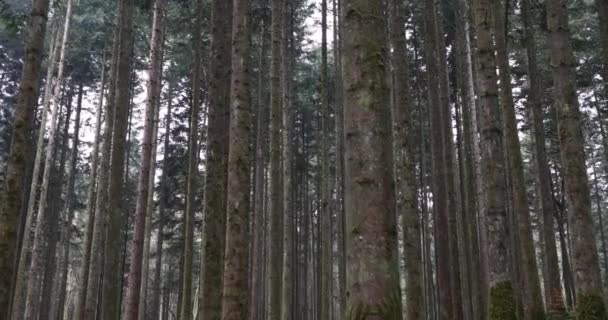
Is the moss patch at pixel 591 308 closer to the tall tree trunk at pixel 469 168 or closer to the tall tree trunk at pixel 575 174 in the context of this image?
the tall tree trunk at pixel 575 174

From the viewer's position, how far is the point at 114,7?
75.4ft

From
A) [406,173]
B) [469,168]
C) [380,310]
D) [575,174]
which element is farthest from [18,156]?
[469,168]

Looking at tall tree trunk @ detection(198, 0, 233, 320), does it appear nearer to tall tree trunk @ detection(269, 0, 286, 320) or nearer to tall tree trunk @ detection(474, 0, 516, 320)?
tall tree trunk @ detection(269, 0, 286, 320)

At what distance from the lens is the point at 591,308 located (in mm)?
6621

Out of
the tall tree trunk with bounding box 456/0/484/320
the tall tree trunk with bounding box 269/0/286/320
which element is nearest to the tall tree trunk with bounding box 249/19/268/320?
the tall tree trunk with bounding box 269/0/286/320

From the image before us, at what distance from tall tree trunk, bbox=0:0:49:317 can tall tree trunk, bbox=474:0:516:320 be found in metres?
5.36

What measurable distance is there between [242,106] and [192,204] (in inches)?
237

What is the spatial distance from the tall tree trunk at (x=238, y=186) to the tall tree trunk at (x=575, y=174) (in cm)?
430

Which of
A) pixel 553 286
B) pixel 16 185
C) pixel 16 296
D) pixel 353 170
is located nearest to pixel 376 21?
pixel 353 170

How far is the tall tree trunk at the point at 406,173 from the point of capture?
8.84m

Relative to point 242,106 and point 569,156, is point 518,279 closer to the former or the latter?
point 569,156

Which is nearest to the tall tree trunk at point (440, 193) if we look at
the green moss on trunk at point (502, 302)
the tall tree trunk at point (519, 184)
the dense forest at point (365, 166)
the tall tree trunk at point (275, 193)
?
the dense forest at point (365, 166)

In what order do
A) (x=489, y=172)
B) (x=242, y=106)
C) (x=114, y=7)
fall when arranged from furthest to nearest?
(x=114, y=7), (x=242, y=106), (x=489, y=172)

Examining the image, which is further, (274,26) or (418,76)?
(418,76)
